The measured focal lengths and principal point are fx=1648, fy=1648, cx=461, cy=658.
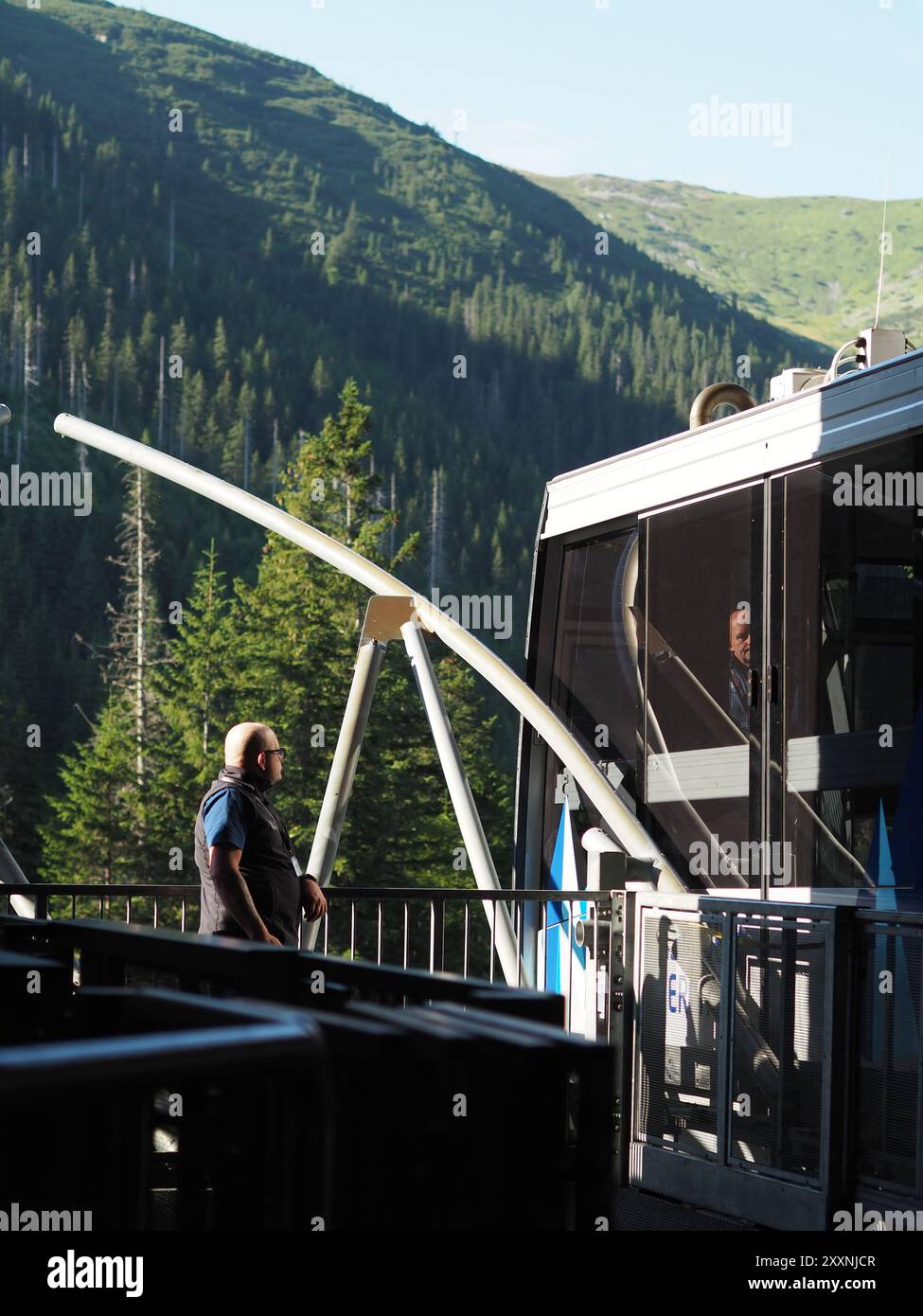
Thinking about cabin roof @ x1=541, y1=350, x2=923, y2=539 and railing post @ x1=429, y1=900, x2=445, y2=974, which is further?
railing post @ x1=429, y1=900, x2=445, y2=974

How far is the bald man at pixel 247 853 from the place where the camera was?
6.40 metres

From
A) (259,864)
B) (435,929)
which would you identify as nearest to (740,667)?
(435,929)

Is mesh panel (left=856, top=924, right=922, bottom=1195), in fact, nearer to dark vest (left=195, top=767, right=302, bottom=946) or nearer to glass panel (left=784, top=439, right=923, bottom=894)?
glass panel (left=784, top=439, right=923, bottom=894)

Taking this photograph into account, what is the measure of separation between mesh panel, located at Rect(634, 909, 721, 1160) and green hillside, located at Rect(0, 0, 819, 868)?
6640cm

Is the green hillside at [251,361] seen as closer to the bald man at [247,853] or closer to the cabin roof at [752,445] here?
the cabin roof at [752,445]

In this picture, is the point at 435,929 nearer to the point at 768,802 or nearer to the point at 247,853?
the point at 247,853

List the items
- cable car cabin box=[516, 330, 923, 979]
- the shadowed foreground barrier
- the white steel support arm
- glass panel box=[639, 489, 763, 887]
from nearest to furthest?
the shadowed foreground barrier, cable car cabin box=[516, 330, 923, 979], glass panel box=[639, 489, 763, 887], the white steel support arm

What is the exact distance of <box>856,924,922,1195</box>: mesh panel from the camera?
18.0 feet

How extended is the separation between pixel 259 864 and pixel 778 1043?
7.09ft

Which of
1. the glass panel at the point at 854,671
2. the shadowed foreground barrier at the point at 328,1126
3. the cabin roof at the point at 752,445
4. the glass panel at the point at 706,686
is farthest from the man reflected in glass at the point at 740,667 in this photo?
the shadowed foreground barrier at the point at 328,1126

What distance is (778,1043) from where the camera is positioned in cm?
623

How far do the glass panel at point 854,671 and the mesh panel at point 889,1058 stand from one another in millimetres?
1333

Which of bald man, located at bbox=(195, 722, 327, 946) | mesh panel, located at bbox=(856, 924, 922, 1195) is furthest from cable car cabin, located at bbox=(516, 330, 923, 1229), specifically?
bald man, located at bbox=(195, 722, 327, 946)

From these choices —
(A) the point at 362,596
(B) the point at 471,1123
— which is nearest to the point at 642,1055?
(B) the point at 471,1123
